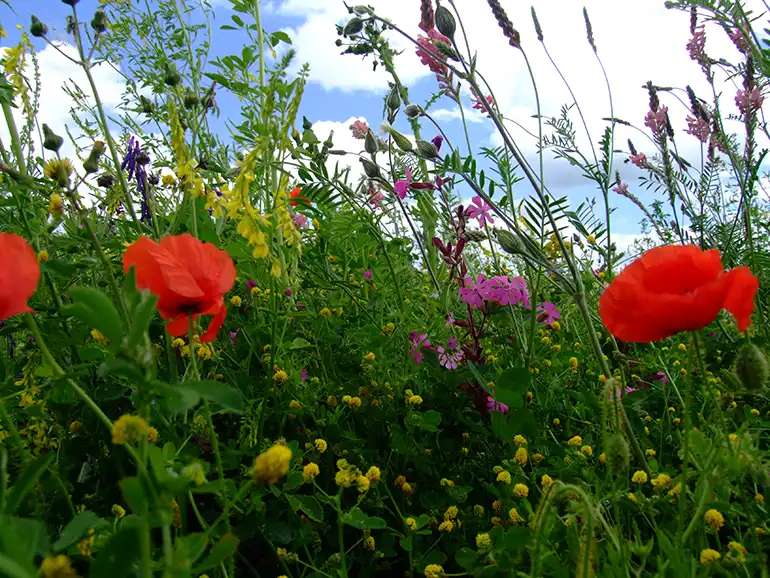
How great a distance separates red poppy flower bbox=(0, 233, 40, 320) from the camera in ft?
2.20

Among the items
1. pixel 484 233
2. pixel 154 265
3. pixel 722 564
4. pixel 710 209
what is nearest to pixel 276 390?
pixel 154 265

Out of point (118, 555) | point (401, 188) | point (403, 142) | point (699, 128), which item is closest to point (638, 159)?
point (699, 128)

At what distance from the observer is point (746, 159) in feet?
6.86

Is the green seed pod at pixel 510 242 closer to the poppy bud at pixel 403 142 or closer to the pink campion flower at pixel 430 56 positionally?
the poppy bud at pixel 403 142

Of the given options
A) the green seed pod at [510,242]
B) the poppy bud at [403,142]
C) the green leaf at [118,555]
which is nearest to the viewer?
the green leaf at [118,555]

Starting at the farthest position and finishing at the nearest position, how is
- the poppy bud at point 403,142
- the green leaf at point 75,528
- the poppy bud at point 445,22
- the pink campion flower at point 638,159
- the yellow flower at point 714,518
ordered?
the pink campion flower at point 638,159 < the poppy bud at point 403,142 < the poppy bud at point 445,22 < the yellow flower at point 714,518 < the green leaf at point 75,528

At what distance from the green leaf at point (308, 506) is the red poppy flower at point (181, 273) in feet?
1.25

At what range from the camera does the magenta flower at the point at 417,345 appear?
141 centimetres

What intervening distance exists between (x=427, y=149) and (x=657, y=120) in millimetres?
1353

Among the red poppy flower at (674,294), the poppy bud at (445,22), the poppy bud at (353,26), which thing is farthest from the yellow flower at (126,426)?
the poppy bud at (353,26)

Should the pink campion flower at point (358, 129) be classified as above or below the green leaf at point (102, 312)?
above

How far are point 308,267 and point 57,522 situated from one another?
87 centimetres

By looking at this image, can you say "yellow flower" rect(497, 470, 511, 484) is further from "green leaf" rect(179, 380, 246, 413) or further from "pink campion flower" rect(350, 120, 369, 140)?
"pink campion flower" rect(350, 120, 369, 140)

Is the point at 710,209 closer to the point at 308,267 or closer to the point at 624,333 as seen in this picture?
the point at 308,267
